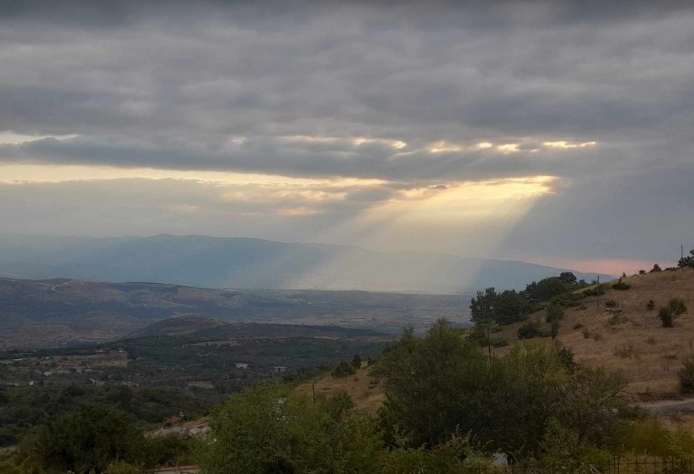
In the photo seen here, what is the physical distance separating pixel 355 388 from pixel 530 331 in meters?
15.0

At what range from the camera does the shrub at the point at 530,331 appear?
50.5m

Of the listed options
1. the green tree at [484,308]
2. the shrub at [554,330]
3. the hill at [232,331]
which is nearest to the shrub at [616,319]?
the shrub at [554,330]

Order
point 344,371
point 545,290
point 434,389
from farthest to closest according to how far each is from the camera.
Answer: point 545,290 < point 344,371 < point 434,389

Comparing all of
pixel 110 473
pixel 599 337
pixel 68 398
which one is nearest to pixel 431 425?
pixel 110 473

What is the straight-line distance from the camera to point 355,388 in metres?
44.9

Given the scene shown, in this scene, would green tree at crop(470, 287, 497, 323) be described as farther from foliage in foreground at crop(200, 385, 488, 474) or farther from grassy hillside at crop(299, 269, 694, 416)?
foliage in foreground at crop(200, 385, 488, 474)

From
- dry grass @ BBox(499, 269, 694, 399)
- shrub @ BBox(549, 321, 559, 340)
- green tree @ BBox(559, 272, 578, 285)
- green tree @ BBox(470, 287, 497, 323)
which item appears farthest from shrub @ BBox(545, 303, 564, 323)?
green tree @ BBox(559, 272, 578, 285)

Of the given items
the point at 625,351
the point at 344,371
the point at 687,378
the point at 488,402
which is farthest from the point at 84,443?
the point at 344,371

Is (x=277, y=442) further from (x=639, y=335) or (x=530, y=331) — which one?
(x=530, y=331)

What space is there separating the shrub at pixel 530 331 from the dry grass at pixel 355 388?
12.1 metres

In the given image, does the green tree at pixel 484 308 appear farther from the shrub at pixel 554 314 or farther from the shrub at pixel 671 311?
the shrub at pixel 671 311

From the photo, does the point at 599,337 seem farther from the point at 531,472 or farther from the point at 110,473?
the point at 110,473

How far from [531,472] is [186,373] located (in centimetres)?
8335

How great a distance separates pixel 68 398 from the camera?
55.1 metres
